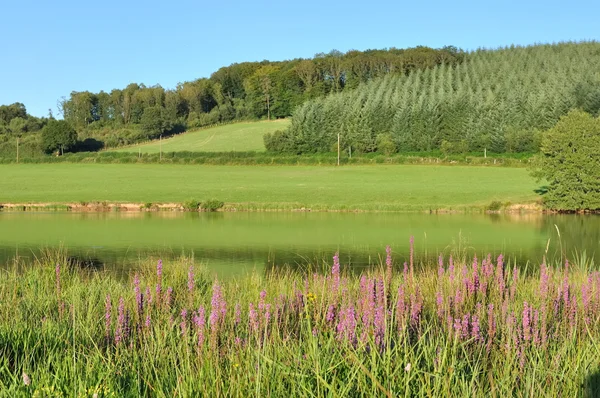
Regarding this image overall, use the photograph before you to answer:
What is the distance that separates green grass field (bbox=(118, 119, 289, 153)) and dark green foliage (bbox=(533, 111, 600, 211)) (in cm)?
5768

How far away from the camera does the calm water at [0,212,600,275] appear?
18891 mm

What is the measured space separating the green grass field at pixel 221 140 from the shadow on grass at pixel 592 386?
281 ft

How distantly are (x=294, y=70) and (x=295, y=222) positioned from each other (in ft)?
351

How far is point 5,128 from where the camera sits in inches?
4336

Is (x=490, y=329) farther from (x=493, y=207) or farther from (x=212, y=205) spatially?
(x=212, y=205)

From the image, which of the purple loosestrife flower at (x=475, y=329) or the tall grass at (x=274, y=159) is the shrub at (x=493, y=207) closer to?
the tall grass at (x=274, y=159)

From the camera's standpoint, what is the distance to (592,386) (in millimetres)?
4473

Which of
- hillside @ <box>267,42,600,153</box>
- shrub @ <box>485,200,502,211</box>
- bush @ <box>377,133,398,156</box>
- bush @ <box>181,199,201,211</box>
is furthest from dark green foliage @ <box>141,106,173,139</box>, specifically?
shrub @ <box>485,200,502,211</box>

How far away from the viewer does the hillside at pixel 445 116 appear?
3000 inches

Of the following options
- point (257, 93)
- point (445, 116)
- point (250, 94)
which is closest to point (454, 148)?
point (445, 116)

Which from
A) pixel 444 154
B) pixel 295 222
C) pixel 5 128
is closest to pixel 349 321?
pixel 295 222

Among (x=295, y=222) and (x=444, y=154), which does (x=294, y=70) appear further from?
(x=295, y=222)

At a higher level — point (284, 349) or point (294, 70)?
point (294, 70)

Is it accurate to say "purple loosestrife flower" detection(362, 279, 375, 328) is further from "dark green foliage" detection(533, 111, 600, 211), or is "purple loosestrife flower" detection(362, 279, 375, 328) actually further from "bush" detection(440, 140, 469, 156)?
"bush" detection(440, 140, 469, 156)
